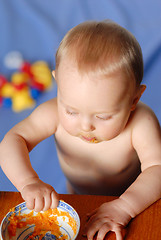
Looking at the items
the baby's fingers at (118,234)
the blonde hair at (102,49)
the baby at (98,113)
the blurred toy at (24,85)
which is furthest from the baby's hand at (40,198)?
the blurred toy at (24,85)

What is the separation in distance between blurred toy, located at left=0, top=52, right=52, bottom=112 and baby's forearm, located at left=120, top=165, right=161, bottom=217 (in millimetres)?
1220

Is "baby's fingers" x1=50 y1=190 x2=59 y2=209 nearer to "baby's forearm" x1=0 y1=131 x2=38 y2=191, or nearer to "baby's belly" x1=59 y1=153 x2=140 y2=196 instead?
"baby's forearm" x1=0 y1=131 x2=38 y2=191

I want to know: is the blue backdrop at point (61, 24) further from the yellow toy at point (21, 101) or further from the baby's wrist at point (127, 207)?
the baby's wrist at point (127, 207)

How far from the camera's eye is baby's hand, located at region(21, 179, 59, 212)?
1.95ft

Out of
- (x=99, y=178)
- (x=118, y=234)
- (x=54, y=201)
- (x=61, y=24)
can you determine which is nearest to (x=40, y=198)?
(x=54, y=201)

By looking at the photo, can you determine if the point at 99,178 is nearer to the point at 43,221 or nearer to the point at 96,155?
the point at 96,155

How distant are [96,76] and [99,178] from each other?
15.6 inches

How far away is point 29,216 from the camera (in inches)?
23.5

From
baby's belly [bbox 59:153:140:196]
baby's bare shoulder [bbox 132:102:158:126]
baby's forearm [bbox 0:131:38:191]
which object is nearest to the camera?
baby's forearm [bbox 0:131:38:191]

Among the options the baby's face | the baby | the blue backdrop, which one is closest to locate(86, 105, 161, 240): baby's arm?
the baby

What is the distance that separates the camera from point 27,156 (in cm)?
74

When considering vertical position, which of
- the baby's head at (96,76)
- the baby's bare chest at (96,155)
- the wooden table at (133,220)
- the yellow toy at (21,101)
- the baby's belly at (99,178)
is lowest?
the yellow toy at (21,101)

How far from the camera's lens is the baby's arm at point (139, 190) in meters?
0.59

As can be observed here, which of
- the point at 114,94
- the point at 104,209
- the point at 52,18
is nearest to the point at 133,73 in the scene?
the point at 114,94
